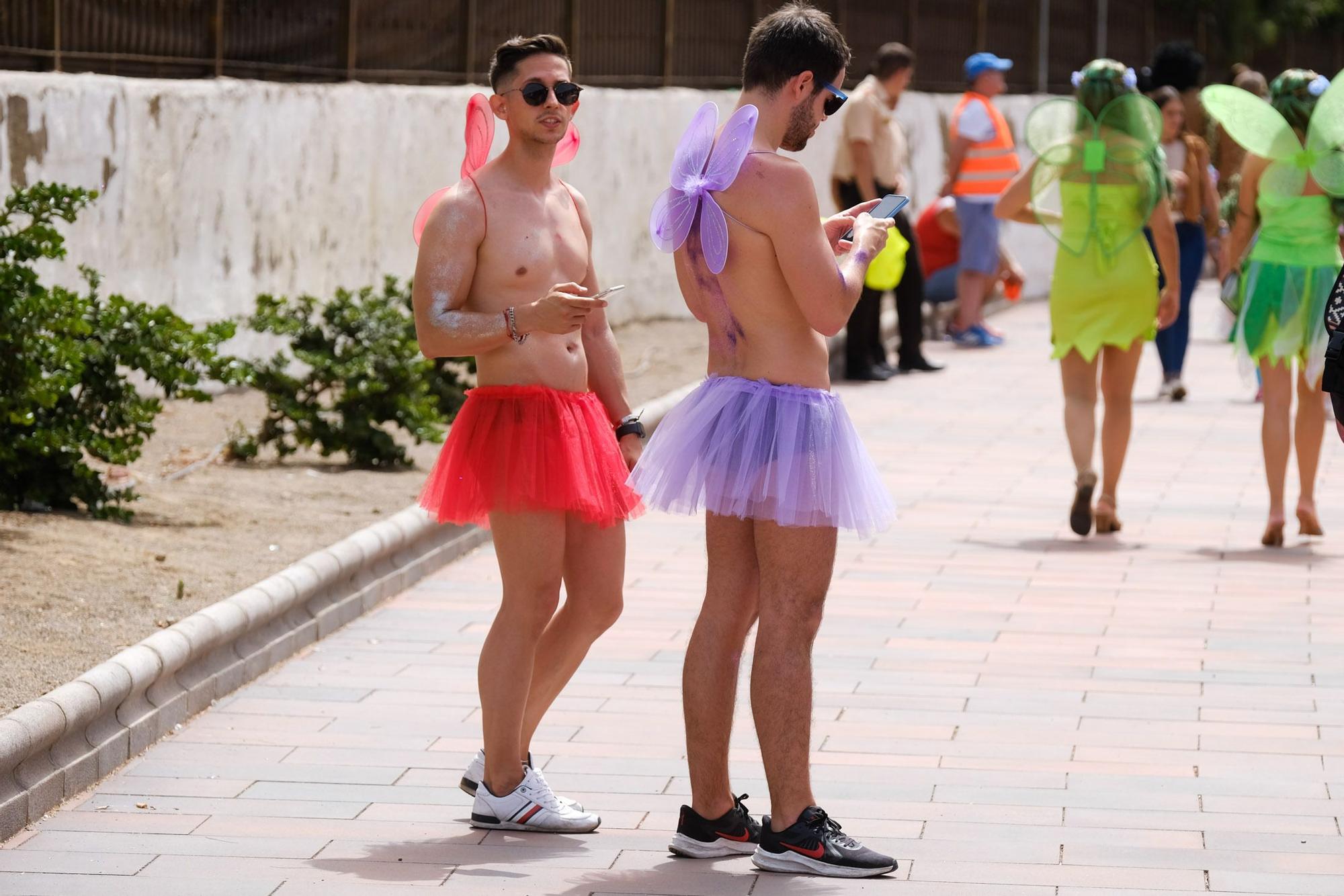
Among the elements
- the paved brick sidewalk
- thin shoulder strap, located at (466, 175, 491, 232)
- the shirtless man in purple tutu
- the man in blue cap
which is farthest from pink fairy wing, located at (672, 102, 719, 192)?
the man in blue cap

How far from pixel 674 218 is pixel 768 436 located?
53cm

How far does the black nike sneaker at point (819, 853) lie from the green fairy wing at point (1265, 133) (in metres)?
5.15

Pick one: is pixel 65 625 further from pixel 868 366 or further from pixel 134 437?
pixel 868 366

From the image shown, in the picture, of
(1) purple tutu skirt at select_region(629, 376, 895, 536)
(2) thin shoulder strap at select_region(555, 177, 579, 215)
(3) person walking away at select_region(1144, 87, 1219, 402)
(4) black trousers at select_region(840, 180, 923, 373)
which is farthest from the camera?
(4) black trousers at select_region(840, 180, 923, 373)

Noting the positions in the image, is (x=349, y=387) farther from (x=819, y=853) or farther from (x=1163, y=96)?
(x=1163, y=96)

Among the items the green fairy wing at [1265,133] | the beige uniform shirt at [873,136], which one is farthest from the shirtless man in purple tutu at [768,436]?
the beige uniform shirt at [873,136]

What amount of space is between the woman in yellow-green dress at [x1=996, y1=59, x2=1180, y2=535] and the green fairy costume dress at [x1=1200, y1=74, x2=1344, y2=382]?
37cm

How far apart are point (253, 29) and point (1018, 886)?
28.5ft

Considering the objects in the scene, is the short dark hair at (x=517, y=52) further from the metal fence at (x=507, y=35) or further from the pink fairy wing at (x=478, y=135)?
the metal fence at (x=507, y=35)

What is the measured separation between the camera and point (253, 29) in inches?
473

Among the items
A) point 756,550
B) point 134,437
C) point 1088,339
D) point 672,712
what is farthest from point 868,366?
point 756,550

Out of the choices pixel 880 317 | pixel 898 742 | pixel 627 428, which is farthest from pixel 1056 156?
pixel 880 317

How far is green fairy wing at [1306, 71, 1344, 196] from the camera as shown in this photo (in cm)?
875

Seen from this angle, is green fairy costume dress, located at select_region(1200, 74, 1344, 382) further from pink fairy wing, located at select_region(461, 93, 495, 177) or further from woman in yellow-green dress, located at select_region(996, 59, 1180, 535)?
pink fairy wing, located at select_region(461, 93, 495, 177)
